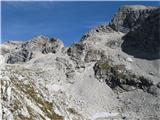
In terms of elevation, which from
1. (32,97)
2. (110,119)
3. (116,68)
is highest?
(116,68)

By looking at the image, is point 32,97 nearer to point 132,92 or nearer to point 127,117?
point 127,117

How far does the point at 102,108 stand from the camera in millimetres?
167625

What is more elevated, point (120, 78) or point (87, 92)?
point (120, 78)

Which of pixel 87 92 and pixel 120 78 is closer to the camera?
pixel 87 92

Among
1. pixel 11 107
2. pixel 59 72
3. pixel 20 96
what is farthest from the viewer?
pixel 59 72

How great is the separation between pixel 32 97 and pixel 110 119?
33.9 m

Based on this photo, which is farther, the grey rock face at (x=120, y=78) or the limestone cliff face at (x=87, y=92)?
the grey rock face at (x=120, y=78)

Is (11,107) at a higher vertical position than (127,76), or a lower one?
lower

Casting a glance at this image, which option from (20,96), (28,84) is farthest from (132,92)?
(20,96)

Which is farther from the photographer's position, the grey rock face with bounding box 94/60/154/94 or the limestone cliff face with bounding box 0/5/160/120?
the grey rock face with bounding box 94/60/154/94

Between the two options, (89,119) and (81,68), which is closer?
(89,119)

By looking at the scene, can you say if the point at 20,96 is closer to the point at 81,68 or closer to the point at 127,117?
the point at 127,117

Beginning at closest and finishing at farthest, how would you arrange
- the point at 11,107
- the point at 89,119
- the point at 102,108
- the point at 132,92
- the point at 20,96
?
the point at 11,107
the point at 20,96
the point at 89,119
the point at 102,108
the point at 132,92

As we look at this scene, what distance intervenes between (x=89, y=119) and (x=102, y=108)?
44.8ft
